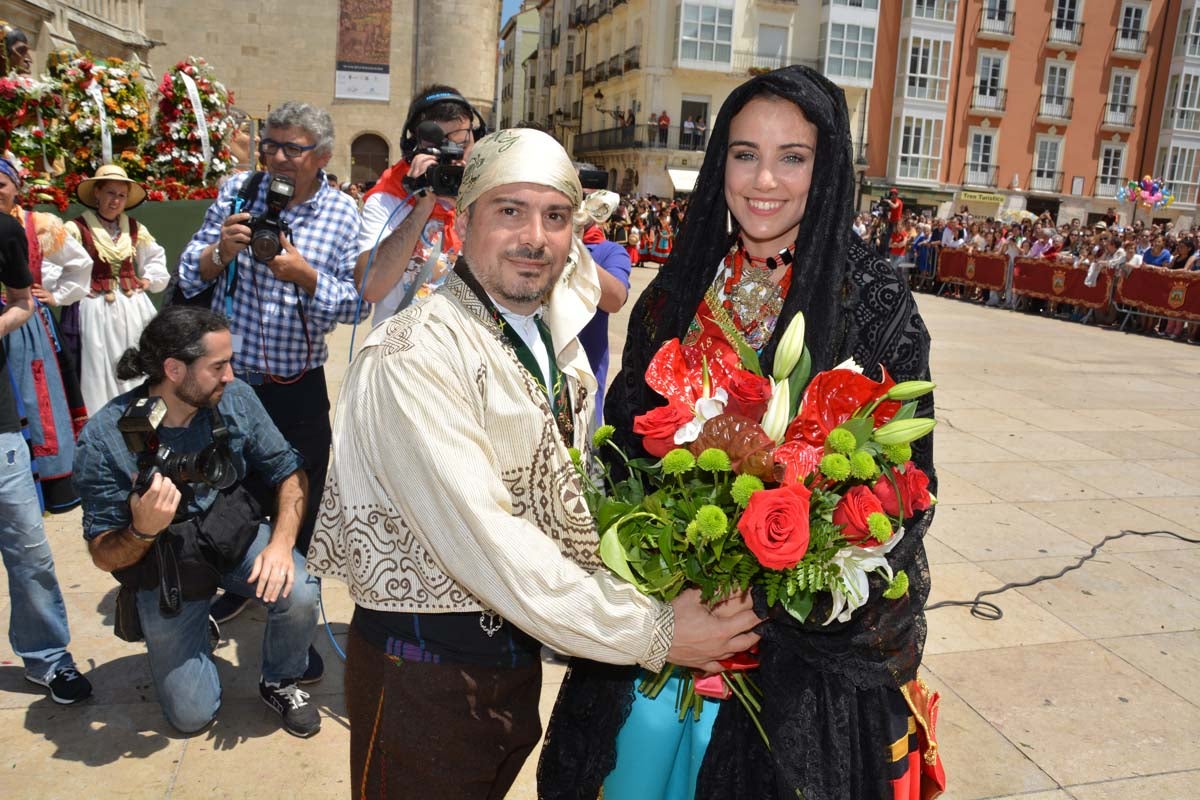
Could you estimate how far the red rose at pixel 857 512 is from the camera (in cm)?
154

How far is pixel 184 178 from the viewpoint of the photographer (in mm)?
8047

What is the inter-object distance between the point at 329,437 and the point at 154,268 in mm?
3372

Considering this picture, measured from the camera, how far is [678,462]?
5.19ft

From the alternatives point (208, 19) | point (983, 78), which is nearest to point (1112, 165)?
point (983, 78)

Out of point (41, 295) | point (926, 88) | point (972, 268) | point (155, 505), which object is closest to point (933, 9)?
point (926, 88)

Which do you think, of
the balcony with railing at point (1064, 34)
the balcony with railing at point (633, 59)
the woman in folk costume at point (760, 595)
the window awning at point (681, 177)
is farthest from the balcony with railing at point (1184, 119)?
the woman in folk costume at point (760, 595)

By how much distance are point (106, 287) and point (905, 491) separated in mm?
5731

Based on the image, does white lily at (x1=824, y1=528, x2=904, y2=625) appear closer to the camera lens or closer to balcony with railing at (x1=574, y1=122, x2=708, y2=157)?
the camera lens

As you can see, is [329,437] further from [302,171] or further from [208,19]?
[208,19]

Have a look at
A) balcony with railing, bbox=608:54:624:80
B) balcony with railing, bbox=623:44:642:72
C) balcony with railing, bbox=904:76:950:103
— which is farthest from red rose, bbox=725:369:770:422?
balcony with railing, bbox=608:54:624:80

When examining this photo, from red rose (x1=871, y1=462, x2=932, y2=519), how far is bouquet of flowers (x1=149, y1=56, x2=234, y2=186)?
744 centimetres

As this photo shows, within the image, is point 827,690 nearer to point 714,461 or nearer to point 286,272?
point 714,461

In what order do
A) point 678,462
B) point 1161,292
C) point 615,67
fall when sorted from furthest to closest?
point 615,67
point 1161,292
point 678,462

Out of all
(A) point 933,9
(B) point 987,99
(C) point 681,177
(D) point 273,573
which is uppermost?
(A) point 933,9
